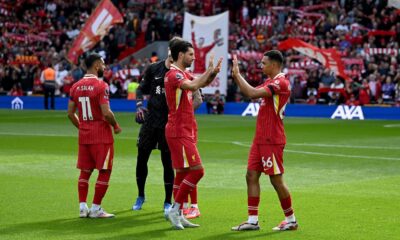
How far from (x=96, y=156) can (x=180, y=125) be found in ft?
4.89

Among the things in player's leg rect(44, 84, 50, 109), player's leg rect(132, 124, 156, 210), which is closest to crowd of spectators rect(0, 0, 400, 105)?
player's leg rect(44, 84, 50, 109)

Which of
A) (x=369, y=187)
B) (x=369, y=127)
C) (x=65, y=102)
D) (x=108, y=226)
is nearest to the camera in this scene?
(x=108, y=226)

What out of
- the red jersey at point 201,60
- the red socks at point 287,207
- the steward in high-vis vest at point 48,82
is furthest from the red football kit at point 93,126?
the steward in high-vis vest at point 48,82

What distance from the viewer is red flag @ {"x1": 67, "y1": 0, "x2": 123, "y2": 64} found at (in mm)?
43625

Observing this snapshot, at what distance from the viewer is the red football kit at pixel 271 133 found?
11.4 m

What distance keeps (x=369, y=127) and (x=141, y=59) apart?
62.3ft

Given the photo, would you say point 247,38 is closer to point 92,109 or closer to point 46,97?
point 46,97

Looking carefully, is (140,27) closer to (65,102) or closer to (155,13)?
(155,13)

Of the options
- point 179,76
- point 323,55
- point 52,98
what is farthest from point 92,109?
point 52,98

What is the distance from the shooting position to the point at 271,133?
37.6ft

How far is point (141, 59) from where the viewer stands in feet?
159

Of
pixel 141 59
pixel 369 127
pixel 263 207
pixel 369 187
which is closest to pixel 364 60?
pixel 369 127

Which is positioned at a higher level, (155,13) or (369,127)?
(155,13)

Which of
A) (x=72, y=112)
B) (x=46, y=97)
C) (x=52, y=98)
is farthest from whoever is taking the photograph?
(x=52, y=98)
